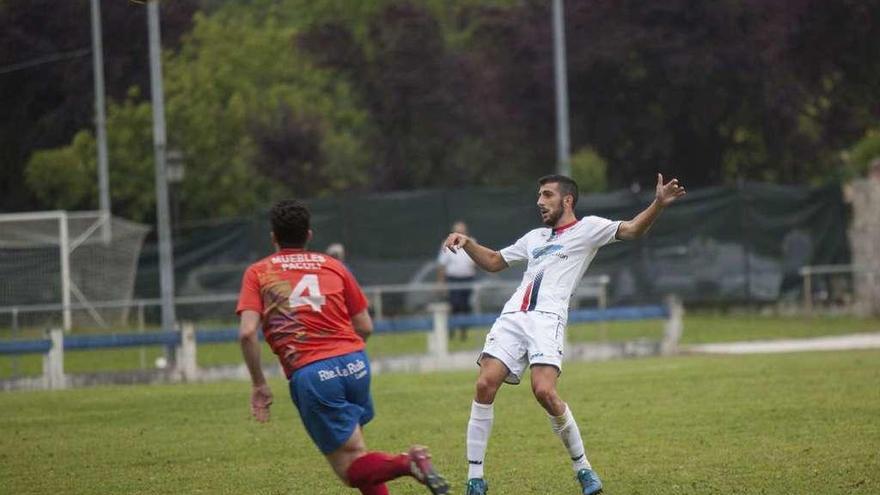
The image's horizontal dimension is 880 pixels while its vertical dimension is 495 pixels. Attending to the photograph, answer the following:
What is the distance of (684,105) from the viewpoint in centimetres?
4225

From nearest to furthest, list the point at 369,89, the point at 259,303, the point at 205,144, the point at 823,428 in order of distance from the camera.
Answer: the point at 259,303 → the point at 823,428 → the point at 205,144 → the point at 369,89

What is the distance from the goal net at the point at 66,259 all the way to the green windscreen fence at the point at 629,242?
3.01ft

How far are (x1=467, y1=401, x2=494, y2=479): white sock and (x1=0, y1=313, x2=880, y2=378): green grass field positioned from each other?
45.2 feet

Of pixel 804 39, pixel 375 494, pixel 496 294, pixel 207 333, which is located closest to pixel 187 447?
pixel 375 494

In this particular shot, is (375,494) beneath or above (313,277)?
beneath

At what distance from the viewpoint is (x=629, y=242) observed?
32031 mm

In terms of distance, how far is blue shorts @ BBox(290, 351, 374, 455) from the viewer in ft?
29.5

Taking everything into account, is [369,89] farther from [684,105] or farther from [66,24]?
[66,24]

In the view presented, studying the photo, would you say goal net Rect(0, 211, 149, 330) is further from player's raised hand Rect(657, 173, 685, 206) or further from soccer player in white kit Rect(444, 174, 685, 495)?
player's raised hand Rect(657, 173, 685, 206)

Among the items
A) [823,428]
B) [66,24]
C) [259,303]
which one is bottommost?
[823,428]

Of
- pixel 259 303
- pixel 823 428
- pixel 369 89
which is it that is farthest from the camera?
pixel 369 89

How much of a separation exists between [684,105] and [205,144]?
43.4 ft

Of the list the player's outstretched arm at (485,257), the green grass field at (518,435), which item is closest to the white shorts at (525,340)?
the player's outstretched arm at (485,257)

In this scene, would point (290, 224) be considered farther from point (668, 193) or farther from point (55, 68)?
point (55, 68)
